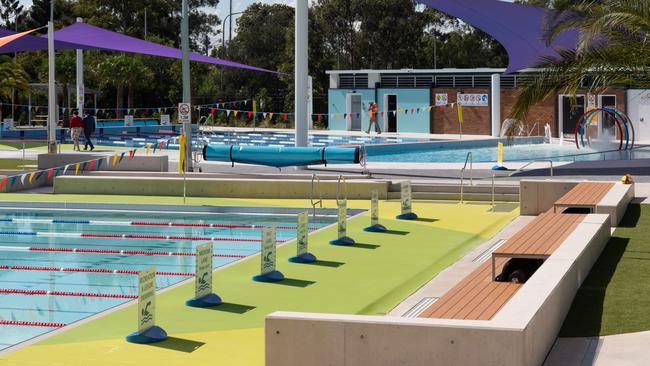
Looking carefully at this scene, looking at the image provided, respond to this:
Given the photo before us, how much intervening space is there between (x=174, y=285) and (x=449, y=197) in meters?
10.2

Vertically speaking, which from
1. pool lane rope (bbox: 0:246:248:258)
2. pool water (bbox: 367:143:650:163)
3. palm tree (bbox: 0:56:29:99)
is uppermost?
palm tree (bbox: 0:56:29:99)

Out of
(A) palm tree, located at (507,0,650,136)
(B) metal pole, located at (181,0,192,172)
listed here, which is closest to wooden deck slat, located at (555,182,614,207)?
(A) palm tree, located at (507,0,650,136)

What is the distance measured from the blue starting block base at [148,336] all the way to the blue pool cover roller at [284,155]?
15.3 metres

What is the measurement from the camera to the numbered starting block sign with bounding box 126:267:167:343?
30.3 feet

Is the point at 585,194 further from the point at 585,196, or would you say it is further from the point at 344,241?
the point at 344,241

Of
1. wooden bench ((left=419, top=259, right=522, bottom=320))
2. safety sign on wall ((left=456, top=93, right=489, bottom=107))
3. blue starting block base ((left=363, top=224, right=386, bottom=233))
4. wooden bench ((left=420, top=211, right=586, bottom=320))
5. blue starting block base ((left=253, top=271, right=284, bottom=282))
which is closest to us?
wooden bench ((left=419, top=259, right=522, bottom=320))

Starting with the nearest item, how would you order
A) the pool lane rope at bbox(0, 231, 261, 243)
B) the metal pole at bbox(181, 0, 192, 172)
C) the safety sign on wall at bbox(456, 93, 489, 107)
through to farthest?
1. the pool lane rope at bbox(0, 231, 261, 243)
2. the metal pole at bbox(181, 0, 192, 172)
3. the safety sign on wall at bbox(456, 93, 489, 107)

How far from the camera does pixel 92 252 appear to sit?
1609 centimetres

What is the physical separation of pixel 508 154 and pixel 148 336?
26.7 m

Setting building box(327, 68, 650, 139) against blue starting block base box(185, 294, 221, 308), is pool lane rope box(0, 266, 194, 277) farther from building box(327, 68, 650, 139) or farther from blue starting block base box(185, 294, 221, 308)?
building box(327, 68, 650, 139)

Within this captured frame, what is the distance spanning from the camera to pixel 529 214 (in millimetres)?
18375

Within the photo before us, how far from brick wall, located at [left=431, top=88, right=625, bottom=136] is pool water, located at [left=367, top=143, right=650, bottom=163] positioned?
3.63 meters

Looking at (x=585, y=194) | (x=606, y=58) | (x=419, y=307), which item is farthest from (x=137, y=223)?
(x=419, y=307)

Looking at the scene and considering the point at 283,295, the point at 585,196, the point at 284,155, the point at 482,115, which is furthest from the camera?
the point at 482,115
